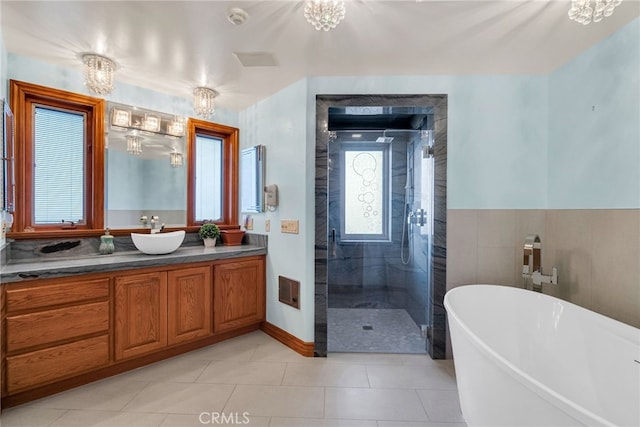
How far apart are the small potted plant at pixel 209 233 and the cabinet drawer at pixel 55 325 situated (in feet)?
3.44

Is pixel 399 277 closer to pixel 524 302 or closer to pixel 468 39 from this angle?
pixel 524 302

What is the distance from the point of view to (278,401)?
1.80 metres

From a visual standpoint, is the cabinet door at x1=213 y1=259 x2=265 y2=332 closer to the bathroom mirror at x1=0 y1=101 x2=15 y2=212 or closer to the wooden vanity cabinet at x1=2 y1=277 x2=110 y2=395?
the wooden vanity cabinet at x1=2 y1=277 x2=110 y2=395

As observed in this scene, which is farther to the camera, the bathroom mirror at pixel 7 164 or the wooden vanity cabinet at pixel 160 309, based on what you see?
the wooden vanity cabinet at pixel 160 309

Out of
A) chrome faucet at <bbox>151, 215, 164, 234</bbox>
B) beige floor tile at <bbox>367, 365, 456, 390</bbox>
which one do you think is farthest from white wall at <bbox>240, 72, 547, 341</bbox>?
chrome faucet at <bbox>151, 215, 164, 234</bbox>

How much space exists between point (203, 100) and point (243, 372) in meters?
2.40

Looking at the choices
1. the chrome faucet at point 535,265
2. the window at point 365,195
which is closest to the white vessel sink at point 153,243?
the window at point 365,195

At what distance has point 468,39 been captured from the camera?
1.85 meters

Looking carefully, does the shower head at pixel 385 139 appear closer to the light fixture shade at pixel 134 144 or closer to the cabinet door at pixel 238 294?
the cabinet door at pixel 238 294

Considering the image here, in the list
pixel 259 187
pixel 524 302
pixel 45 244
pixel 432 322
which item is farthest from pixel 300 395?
pixel 45 244

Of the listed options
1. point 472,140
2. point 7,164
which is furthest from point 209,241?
point 472,140

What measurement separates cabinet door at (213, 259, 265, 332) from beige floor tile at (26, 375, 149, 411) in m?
0.74

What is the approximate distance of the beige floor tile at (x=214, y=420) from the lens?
63.2 inches

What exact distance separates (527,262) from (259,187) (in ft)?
8.10
